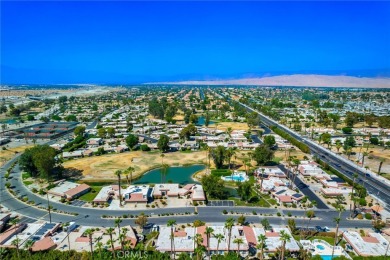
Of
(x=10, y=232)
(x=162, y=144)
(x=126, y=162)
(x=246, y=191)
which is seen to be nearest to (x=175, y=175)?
(x=126, y=162)

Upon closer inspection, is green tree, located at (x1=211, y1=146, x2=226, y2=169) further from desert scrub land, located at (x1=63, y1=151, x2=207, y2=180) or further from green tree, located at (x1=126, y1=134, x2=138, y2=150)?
green tree, located at (x1=126, y1=134, x2=138, y2=150)

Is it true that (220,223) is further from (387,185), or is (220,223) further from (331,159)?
(331,159)

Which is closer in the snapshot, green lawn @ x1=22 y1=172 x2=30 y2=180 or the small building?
the small building

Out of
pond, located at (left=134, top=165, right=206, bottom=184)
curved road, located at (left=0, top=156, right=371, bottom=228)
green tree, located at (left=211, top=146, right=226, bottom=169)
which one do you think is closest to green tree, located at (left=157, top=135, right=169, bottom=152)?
pond, located at (left=134, top=165, right=206, bottom=184)

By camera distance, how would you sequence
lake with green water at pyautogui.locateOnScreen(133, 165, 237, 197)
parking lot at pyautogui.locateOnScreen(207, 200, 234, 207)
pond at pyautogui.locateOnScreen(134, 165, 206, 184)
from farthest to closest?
pond at pyautogui.locateOnScreen(134, 165, 206, 184), lake with green water at pyautogui.locateOnScreen(133, 165, 237, 197), parking lot at pyautogui.locateOnScreen(207, 200, 234, 207)

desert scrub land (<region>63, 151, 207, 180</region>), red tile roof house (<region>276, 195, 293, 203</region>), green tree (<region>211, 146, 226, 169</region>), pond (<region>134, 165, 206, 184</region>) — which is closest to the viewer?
red tile roof house (<region>276, 195, 293, 203</region>)

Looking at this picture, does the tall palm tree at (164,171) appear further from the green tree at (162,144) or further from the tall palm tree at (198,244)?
the tall palm tree at (198,244)

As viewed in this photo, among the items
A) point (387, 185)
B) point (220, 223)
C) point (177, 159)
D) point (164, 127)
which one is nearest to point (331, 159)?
point (387, 185)

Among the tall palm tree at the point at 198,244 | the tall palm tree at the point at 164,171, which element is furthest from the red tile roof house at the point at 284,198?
the tall palm tree at the point at 164,171
